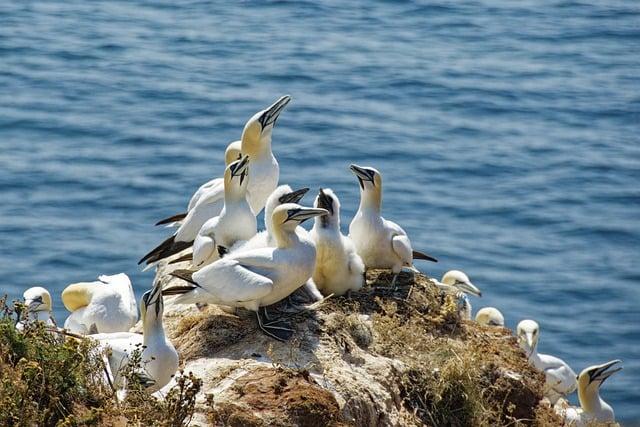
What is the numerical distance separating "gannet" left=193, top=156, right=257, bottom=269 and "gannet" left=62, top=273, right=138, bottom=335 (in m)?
1.51

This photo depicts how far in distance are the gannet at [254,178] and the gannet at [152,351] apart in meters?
2.25

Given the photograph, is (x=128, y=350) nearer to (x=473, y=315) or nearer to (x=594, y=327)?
(x=473, y=315)

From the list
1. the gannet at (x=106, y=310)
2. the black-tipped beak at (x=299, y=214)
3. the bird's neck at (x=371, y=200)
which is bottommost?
the gannet at (x=106, y=310)

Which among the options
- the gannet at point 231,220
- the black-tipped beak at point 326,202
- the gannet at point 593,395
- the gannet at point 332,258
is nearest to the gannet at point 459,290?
the gannet at point 332,258

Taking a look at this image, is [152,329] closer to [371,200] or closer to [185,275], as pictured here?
[185,275]

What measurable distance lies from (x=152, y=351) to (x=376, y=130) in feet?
48.9

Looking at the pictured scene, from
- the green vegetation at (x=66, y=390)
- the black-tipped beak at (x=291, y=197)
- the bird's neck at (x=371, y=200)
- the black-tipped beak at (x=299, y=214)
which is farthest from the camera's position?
the bird's neck at (x=371, y=200)

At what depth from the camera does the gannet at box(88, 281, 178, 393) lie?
30.3 ft

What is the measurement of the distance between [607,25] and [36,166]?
1345 centimetres

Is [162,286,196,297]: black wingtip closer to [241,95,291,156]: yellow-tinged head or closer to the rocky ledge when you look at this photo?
the rocky ledge

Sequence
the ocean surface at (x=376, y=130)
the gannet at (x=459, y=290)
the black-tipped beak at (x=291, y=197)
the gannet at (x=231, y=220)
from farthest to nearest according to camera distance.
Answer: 1. the ocean surface at (x=376, y=130)
2. the gannet at (x=459, y=290)
3. the gannet at (x=231, y=220)
4. the black-tipped beak at (x=291, y=197)

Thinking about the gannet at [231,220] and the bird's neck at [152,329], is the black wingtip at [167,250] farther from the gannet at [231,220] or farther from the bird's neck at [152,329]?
the bird's neck at [152,329]

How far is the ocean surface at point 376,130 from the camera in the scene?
20.2 metres

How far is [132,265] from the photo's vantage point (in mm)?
19672
